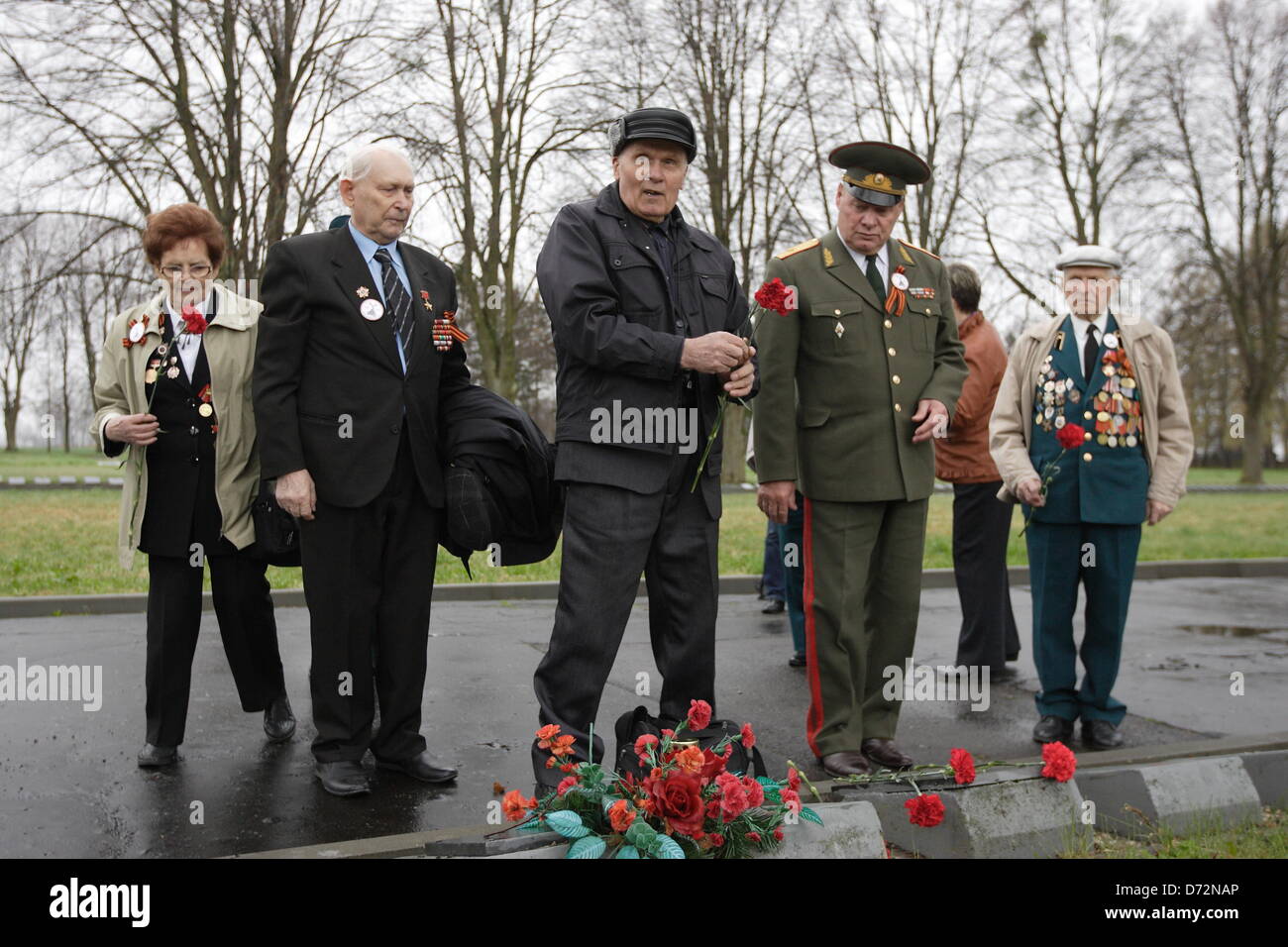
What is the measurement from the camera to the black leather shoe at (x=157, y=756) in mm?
4738

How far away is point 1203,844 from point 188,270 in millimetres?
4167

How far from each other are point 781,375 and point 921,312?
0.62 meters

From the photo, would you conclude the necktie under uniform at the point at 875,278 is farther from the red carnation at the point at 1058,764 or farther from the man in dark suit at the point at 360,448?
the red carnation at the point at 1058,764

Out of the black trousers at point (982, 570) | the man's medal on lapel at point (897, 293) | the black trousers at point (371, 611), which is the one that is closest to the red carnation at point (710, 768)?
the black trousers at point (371, 611)

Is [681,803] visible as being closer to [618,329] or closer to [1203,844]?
[618,329]

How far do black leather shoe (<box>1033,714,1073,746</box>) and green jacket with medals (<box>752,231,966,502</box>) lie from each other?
4.57 ft

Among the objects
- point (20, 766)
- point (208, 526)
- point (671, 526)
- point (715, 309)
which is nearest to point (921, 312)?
point (715, 309)

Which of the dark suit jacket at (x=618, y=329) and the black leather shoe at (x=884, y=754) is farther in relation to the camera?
the black leather shoe at (x=884, y=754)

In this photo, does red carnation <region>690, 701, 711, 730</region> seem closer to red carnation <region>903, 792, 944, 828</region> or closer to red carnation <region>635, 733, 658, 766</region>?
red carnation <region>635, 733, 658, 766</region>

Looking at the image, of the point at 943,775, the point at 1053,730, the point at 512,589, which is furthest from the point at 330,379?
the point at 512,589

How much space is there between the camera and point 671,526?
4.26 m

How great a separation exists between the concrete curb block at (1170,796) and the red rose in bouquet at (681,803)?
1686 mm

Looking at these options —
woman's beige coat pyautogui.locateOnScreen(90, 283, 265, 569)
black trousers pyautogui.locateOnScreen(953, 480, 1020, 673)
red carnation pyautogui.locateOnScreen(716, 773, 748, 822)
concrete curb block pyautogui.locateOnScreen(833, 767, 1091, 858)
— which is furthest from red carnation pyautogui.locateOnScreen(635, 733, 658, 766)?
black trousers pyautogui.locateOnScreen(953, 480, 1020, 673)
